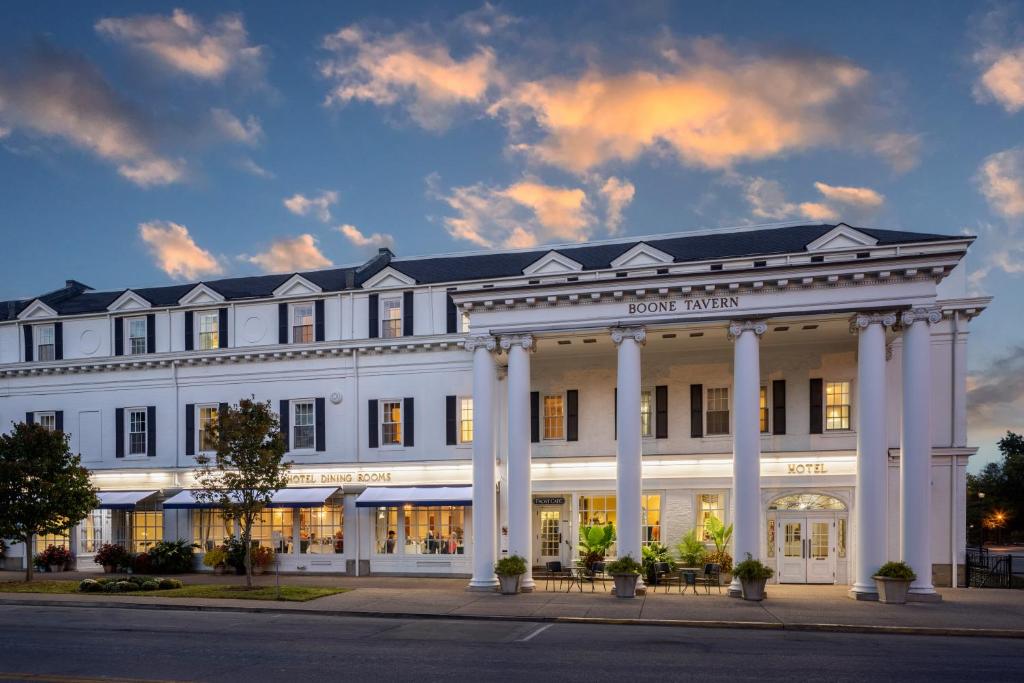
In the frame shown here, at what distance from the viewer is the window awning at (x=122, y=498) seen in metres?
33.8

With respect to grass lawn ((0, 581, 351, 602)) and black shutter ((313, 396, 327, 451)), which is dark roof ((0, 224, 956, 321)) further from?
grass lawn ((0, 581, 351, 602))

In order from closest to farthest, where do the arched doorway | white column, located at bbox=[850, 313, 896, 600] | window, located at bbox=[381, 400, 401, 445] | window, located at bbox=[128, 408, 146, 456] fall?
white column, located at bbox=[850, 313, 896, 600] → the arched doorway → window, located at bbox=[381, 400, 401, 445] → window, located at bbox=[128, 408, 146, 456]

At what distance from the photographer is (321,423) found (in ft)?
112

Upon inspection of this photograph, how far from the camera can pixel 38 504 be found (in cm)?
2928

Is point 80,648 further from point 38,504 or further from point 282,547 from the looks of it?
point 282,547

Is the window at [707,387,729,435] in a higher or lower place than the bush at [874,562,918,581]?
higher

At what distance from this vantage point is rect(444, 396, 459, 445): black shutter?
32.6m

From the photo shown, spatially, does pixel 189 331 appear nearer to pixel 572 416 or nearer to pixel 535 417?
pixel 535 417

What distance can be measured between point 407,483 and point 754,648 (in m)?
17.9

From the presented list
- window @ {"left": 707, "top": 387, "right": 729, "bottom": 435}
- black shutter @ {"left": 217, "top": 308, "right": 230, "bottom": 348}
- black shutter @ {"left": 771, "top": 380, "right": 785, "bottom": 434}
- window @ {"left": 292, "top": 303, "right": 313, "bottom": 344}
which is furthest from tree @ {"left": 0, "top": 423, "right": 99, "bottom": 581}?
black shutter @ {"left": 771, "top": 380, "right": 785, "bottom": 434}

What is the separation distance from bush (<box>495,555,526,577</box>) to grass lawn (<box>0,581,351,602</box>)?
5102 mm

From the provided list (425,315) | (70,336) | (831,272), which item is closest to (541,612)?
(831,272)

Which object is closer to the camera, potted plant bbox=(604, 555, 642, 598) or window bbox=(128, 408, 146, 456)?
potted plant bbox=(604, 555, 642, 598)

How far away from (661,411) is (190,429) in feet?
62.7
